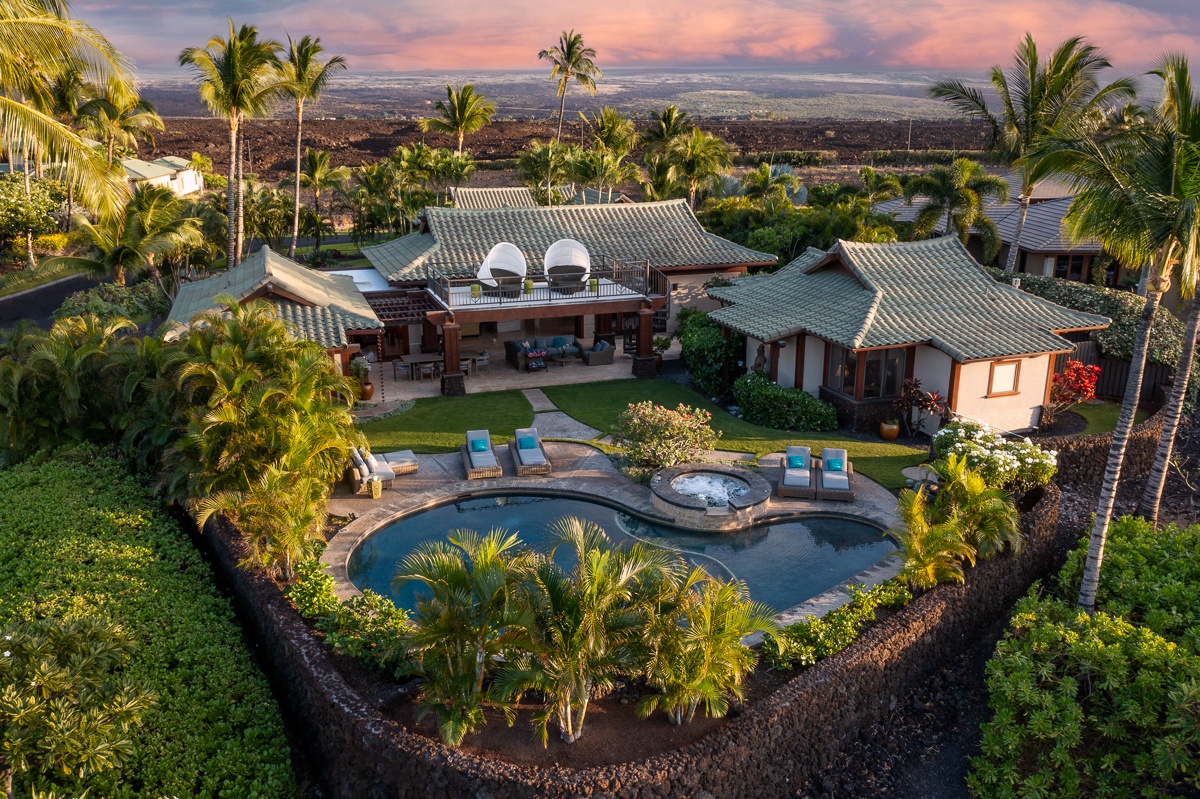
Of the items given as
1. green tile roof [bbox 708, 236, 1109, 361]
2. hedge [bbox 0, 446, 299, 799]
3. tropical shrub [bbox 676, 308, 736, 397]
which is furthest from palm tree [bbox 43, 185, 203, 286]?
green tile roof [bbox 708, 236, 1109, 361]

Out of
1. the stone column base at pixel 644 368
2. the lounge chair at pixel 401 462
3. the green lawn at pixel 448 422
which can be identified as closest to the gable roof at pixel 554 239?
the stone column base at pixel 644 368

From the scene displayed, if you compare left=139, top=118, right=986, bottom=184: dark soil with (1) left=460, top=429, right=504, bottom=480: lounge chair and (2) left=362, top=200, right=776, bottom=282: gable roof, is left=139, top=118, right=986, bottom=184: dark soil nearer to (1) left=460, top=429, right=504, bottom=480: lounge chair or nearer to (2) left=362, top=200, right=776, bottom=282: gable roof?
(2) left=362, top=200, right=776, bottom=282: gable roof

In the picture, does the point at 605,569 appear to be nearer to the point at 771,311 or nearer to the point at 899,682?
the point at 899,682

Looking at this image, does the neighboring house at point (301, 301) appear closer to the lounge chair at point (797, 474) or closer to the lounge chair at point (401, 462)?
the lounge chair at point (401, 462)

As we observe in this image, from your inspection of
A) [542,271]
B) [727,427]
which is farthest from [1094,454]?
[542,271]

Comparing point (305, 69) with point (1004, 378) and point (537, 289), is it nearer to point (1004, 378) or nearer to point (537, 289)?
point (537, 289)

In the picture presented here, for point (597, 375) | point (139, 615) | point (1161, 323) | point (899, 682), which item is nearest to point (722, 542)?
point (899, 682)
